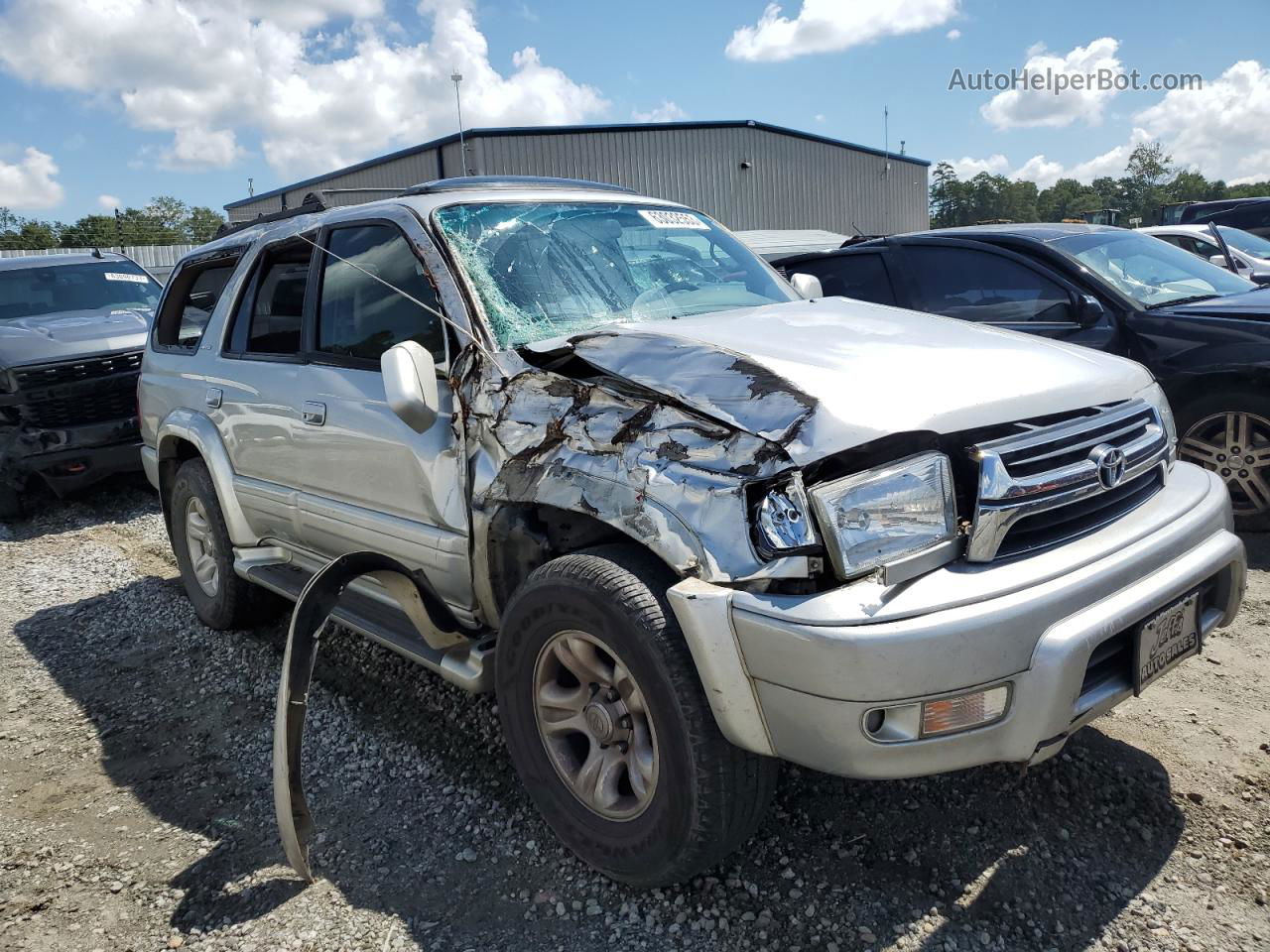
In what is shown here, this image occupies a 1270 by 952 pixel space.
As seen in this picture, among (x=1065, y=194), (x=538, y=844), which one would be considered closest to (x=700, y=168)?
(x=538, y=844)

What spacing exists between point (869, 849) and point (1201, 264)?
5167 millimetres

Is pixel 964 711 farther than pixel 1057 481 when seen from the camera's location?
No

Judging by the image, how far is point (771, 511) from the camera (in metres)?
2.10

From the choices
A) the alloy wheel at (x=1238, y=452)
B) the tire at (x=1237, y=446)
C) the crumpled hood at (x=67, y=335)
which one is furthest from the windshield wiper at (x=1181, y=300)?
the crumpled hood at (x=67, y=335)

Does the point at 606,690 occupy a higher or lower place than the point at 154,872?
higher

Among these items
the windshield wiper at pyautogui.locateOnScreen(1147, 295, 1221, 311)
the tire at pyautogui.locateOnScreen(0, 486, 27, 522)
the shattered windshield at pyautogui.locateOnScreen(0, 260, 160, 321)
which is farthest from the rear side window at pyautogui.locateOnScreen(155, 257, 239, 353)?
the windshield wiper at pyautogui.locateOnScreen(1147, 295, 1221, 311)

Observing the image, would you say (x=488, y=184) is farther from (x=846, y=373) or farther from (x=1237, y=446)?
(x=1237, y=446)

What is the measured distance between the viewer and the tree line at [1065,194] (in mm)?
82562

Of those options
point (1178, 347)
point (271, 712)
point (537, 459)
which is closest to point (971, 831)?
point (537, 459)

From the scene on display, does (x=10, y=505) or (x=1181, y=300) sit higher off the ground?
(x=1181, y=300)

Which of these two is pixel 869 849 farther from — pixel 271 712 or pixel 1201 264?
pixel 1201 264

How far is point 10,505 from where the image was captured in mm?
7230

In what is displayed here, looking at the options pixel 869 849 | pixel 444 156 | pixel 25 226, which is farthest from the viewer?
pixel 25 226

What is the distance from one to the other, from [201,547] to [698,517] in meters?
3.51
